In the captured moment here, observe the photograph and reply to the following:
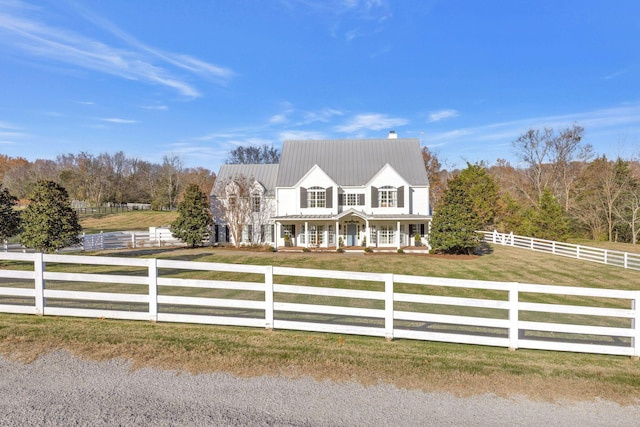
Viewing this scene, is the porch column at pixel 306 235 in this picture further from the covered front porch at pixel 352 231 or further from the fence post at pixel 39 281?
the fence post at pixel 39 281

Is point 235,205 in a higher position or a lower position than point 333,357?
higher

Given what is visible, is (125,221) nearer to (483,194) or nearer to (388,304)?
(483,194)

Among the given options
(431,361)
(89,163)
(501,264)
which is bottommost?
(501,264)

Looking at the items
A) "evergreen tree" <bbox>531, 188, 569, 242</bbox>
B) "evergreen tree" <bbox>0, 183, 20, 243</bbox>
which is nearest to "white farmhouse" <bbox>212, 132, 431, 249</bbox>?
"evergreen tree" <bbox>531, 188, 569, 242</bbox>

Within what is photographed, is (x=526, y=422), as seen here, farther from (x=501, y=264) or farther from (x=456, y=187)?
(x=456, y=187)

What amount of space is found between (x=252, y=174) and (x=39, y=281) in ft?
90.4

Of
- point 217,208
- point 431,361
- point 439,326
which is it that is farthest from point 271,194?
point 431,361

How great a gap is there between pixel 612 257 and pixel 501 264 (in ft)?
27.0

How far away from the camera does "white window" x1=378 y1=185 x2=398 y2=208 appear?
2966 centimetres

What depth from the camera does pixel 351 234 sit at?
3006 centimetres

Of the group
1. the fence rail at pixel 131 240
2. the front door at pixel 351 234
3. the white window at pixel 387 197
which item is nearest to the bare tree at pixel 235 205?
the fence rail at pixel 131 240

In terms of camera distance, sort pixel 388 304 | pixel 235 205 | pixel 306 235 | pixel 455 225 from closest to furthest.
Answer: pixel 388 304
pixel 455 225
pixel 306 235
pixel 235 205

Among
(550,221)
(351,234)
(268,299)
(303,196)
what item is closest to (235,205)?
(303,196)

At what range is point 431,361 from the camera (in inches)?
217
